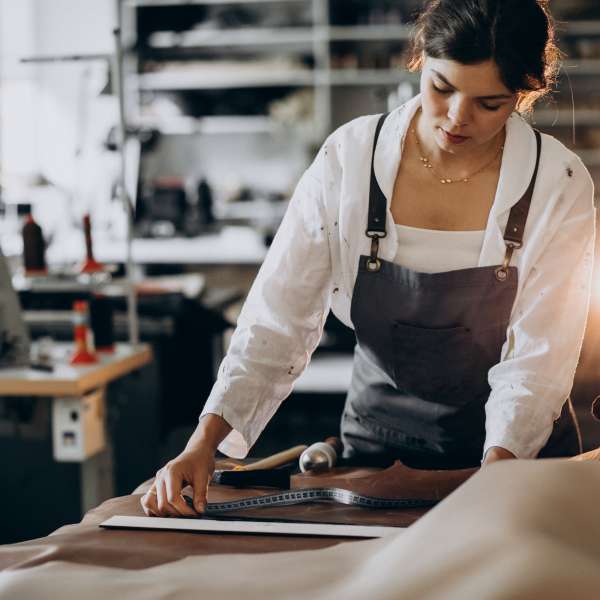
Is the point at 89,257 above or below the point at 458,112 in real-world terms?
below

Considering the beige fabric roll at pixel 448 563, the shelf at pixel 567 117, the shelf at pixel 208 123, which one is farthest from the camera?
the shelf at pixel 208 123

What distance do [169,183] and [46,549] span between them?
5113 mm

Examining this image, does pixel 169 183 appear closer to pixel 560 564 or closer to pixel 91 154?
pixel 91 154

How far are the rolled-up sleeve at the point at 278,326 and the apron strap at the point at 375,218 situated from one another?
0.24 ft

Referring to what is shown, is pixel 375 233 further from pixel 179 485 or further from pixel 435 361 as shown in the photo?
pixel 179 485

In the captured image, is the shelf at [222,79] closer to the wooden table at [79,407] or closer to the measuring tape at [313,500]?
the wooden table at [79,407]

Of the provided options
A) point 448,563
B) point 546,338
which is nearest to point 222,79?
point 546,338

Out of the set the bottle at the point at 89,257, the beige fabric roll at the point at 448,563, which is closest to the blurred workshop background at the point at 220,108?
the bottle at the point at 89,257

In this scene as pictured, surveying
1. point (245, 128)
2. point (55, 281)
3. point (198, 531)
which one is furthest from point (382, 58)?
point (198, 531)

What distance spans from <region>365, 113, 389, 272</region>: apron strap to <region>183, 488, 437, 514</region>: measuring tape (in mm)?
418

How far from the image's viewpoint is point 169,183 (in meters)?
5.92

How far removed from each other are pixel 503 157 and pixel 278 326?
46cm

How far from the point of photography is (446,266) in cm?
147

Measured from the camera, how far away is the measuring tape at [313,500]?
46.3 inches
